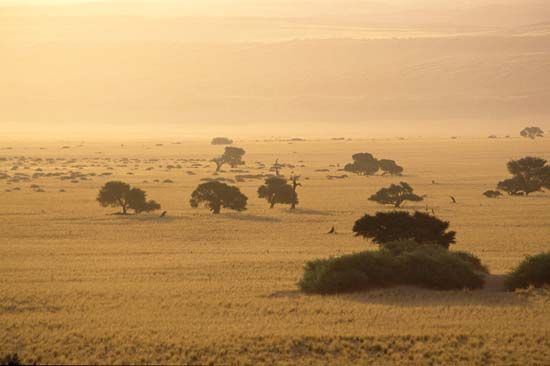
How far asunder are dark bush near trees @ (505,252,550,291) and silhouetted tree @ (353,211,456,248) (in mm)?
5748

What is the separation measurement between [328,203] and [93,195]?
13.1 metres

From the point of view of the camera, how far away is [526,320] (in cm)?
1822

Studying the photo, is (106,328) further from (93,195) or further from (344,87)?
(344,87)

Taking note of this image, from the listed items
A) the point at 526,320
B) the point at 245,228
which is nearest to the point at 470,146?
the point at 245,228

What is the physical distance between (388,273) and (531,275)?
119 inches

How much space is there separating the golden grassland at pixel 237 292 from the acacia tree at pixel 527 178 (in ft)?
2.91

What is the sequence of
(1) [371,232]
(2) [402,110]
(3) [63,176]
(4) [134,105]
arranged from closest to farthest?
(1) [371,232]
(3) [63,176]
(2) [402,110]
(4) [134,105]

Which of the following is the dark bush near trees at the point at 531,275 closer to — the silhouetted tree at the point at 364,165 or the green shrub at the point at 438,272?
the green shrub at the point at 438,272

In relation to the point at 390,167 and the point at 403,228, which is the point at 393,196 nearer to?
the point at 403,228

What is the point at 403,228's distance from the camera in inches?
1080

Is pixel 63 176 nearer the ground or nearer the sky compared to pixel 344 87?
nearer the ground

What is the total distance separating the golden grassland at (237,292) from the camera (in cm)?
1614

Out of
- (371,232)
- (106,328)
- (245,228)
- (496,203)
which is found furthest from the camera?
(496,203)

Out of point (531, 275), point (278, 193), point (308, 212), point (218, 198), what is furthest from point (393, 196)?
point (531, 275)
